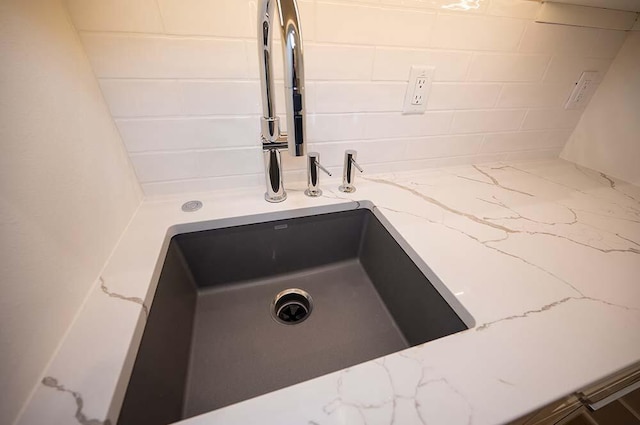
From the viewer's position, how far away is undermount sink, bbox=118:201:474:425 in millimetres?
466

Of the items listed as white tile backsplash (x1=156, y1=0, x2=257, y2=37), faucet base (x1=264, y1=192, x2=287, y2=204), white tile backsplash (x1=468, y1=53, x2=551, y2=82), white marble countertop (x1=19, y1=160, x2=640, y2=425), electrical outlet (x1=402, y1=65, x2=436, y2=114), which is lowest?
white marble countertop (x1=19, y1=160, x2=640, y2=425)

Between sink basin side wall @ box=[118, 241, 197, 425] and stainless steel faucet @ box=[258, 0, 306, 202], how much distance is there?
375 millimetres

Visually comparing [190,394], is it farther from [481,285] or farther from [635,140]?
[635,140]

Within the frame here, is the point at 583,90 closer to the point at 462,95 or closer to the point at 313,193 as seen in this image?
the point at 462,95

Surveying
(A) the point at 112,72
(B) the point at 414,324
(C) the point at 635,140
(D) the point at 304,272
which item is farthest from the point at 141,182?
(C) the point at 635,140

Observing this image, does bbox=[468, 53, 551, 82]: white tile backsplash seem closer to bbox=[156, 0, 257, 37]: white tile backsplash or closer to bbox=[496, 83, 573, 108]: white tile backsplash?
bbox=[496, 83, 573, 108]: white tile backsplash

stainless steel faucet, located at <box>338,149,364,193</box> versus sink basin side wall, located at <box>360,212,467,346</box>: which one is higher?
stainless steel faucet, located at <box>338,149,364,193</box>

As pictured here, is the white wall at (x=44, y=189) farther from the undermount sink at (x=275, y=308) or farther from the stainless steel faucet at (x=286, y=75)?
the stainless steel faucet at (x=286, y=75)

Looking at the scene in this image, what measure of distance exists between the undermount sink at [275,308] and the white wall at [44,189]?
12cm

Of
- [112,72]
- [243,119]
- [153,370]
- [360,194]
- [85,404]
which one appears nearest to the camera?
[85,404]

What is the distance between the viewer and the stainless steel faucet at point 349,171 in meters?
0.71

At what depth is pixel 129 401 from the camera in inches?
13.2

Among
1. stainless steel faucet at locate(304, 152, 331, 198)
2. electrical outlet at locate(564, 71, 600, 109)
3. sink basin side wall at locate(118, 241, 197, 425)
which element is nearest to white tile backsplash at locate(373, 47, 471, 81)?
stainless steel faucet at locate(304, 152, 331, 198)

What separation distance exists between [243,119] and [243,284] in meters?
0.47
